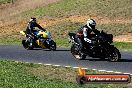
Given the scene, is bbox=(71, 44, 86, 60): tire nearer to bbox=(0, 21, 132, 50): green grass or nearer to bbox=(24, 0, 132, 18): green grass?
bbox=(0, 21, 132, 50): green grass

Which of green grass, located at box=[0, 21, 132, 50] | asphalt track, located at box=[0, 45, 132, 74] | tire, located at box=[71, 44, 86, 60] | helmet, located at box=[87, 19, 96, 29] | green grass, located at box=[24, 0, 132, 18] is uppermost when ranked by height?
helmet, located at box=[87, 19, 96, 29]

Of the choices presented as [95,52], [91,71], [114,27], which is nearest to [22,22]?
[114,27]

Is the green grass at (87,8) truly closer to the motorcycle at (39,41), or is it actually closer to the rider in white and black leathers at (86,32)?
the motorcycle at (39,41)

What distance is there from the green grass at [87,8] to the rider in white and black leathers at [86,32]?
69.8ft

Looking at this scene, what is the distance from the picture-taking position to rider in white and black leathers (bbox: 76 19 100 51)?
75.9 ft

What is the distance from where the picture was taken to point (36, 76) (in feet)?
61.4

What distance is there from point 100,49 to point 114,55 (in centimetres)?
95

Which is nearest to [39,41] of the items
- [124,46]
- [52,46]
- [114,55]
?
[52,46]

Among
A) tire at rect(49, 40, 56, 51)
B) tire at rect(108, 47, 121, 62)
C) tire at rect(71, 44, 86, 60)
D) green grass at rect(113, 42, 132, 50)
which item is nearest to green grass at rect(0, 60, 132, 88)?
tire at rect(108, 47, 121, 62)

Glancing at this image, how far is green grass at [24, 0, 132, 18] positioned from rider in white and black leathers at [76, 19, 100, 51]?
69.8 feet

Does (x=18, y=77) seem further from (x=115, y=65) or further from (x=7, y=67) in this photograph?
(x=115, y=65)

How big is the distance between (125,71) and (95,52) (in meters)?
3.84

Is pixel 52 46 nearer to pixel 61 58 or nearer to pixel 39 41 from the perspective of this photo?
pixel 39 41

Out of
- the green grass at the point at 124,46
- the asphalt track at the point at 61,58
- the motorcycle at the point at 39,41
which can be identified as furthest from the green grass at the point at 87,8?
the asphalt track at the point at 61,58
